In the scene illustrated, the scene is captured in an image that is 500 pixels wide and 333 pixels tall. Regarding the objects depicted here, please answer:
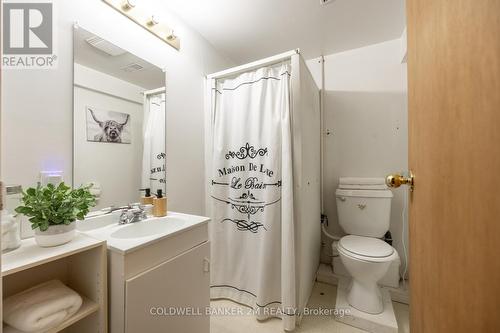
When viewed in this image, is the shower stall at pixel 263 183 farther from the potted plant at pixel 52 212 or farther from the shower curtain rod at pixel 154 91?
the potted plant at pixel 52 212

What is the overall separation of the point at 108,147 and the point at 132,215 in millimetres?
418

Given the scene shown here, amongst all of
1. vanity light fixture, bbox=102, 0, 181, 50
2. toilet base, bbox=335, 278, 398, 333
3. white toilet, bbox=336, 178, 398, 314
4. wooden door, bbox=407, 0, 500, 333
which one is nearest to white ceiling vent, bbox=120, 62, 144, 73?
vanity light fixture, bbox=102, 0, 181, 50

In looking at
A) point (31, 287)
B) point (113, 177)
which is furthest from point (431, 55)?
point (31, 287)

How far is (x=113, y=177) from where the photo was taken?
125cm

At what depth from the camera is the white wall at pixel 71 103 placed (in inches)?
34.5

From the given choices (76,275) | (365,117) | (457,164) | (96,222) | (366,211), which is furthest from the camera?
(365,117)

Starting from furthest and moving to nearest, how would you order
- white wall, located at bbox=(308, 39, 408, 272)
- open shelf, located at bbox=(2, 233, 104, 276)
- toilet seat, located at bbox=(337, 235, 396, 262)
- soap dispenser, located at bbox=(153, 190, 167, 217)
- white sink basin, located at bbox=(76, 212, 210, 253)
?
white wall, located at bbox=(308, 39, 408, 272), toilet seat, located at bbox=(337, 235, 396, 262), soap dispenser, located at bbox=(153, 190, 167, 217), white sink basin, located at bbox=(76, 212, 210, 253), open shelf, located at bbox=(2, 233, 104, 276)

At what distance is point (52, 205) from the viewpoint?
0.81 metres

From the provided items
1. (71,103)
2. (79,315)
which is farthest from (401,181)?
(71,103)

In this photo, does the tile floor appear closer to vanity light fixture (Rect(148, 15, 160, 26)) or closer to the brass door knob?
the brass door knob

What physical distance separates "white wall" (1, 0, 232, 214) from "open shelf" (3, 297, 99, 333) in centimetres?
53

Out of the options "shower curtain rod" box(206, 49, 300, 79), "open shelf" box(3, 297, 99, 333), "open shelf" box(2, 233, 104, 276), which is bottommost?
"open shelf" box(3, 297, 99, 333)

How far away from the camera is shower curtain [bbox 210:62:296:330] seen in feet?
4.78

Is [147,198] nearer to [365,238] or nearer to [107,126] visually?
[107,126]
